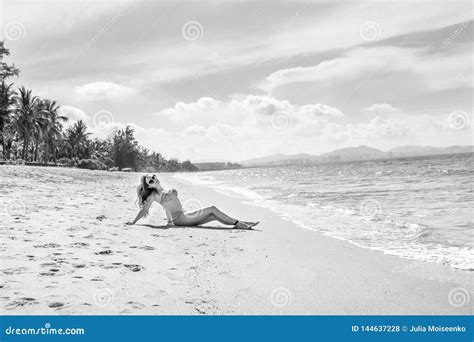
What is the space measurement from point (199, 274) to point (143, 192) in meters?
4.07

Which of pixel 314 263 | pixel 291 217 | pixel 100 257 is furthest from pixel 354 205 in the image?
pixel 100 257

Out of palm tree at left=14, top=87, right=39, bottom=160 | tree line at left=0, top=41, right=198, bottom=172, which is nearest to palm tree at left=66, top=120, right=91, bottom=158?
tree line at left=0, top=41, right=198, bottom=172

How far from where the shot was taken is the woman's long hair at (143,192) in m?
8.38

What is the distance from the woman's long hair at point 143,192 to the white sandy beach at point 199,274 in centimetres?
93

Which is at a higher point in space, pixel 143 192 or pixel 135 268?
pixel 143 192

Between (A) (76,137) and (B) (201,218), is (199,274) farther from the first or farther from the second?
(A) (76,137)

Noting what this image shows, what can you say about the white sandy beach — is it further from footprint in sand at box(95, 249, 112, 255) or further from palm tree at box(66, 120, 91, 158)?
palm tree at box(66, 120, 91, 158)

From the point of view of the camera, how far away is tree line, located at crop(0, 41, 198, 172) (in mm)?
41000

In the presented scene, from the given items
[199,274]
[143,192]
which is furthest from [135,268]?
[143,192]

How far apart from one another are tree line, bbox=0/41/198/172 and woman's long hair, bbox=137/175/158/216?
30.6m

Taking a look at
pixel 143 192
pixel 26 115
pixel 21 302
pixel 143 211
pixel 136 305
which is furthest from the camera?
pixel 26 115

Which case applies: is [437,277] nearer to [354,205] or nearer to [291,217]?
[291,217]

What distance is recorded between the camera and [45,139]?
2215 inches

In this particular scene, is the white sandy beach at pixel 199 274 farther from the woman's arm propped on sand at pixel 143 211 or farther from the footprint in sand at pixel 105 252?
the woman's arm propped on sand at pixel 143 211
